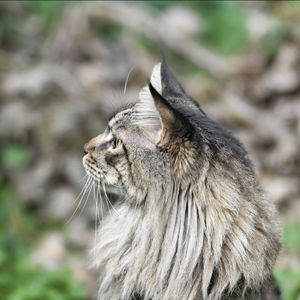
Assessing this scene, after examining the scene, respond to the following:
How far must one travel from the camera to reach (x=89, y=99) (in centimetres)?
622

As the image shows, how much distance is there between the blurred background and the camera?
503 centimetres

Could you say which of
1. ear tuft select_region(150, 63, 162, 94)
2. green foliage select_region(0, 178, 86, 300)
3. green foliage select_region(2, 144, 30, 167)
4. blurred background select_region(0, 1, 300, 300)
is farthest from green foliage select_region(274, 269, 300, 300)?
green foliage select_region(2, 144, 30, 167)

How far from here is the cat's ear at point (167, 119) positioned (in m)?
2.69

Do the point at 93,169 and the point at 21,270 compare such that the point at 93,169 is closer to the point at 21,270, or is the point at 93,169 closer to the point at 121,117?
the point at 121,117

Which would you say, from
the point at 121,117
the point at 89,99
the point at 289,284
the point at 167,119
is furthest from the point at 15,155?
the point at 167,119

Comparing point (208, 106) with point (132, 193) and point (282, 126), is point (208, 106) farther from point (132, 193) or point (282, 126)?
point (132, 193)

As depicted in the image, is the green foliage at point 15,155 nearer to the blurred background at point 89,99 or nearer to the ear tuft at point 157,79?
the blurred background at point 89,99

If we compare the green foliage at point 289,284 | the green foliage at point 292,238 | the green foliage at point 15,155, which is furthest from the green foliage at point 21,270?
the green foliage at point 292,238

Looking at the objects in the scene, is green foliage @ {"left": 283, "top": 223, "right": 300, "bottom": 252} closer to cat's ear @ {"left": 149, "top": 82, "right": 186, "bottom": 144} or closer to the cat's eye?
the cat's eye

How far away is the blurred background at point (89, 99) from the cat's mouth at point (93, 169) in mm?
348

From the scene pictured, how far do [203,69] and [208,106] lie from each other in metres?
1.37

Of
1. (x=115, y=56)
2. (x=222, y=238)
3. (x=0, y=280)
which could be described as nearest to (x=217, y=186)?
(x=222, y=238)

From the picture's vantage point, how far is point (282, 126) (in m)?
6.14

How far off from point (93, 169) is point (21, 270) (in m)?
1.65
